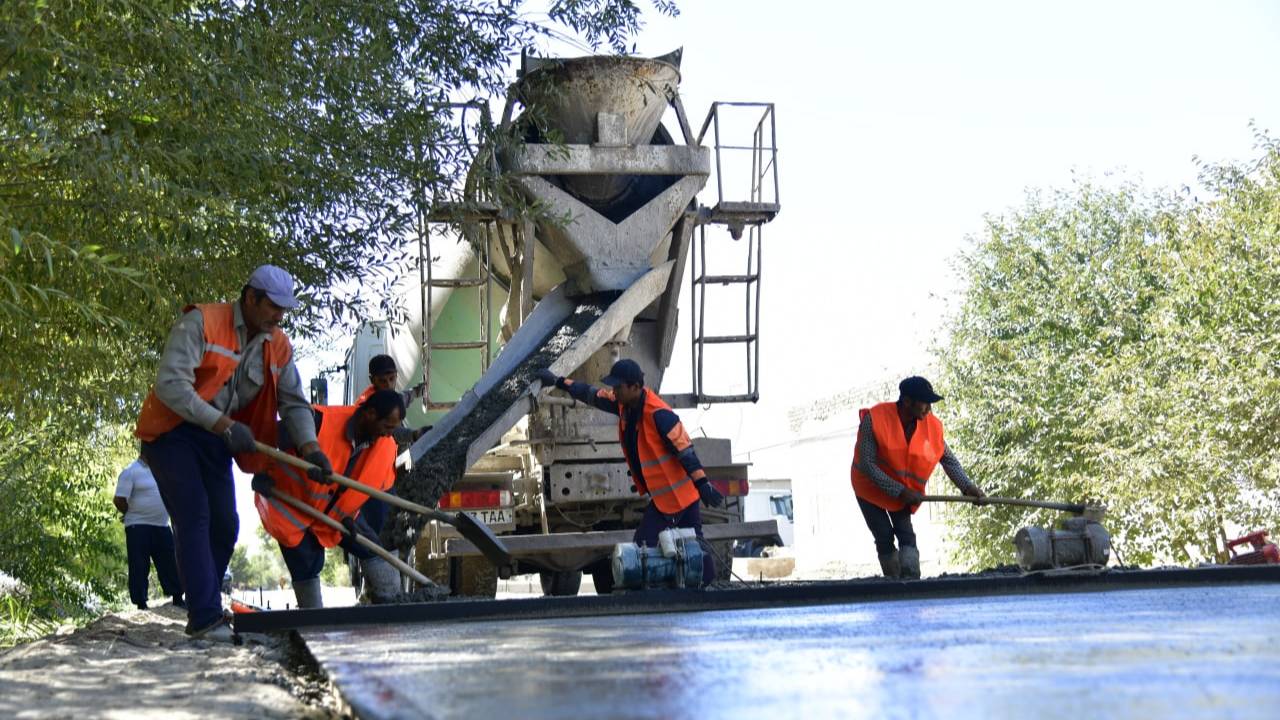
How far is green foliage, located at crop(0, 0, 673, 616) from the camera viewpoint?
5.32 metres

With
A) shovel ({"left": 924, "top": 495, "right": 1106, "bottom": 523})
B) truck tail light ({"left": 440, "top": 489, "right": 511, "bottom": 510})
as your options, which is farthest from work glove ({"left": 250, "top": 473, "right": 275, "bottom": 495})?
shovel ({"left": 924, "top": 495, "right": 1106, "bottom": 523})

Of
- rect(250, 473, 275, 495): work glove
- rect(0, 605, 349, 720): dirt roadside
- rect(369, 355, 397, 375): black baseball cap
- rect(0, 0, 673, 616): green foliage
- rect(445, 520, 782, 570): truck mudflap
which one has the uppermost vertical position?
rect(0, 0, 673, 616): green foliage

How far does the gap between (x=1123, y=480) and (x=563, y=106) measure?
7.79 metres

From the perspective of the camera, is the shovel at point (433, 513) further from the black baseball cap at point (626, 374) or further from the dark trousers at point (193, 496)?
the black baseball cap at point (626, 374)

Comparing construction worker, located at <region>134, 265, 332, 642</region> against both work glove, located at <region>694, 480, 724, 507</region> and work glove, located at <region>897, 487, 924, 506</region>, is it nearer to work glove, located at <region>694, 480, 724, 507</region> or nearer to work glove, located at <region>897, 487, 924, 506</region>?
work glove, located at <region>694, 480, 724, 507</region>

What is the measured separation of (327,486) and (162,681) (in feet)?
7.61

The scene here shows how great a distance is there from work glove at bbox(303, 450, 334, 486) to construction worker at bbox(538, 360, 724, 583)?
7.02ft

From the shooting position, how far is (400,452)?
833 cm

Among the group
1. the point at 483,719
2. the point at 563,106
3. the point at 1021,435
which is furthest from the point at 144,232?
the point at 1021,435

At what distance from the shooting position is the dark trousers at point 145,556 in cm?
1012

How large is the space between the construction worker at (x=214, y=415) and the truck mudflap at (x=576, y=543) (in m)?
2.98

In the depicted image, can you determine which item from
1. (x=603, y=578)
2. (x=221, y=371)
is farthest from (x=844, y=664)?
(x=603, y=578)

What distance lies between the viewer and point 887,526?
790cm

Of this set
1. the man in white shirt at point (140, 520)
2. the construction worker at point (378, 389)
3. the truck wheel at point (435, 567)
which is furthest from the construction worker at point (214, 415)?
the man in white shirt at point (140, 520)
